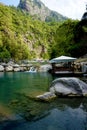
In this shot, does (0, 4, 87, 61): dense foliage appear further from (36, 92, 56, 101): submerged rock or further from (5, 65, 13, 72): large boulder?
(36, 92, 56, 101): submerged rock

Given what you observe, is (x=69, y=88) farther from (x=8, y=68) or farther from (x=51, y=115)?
(x=8, y=68)

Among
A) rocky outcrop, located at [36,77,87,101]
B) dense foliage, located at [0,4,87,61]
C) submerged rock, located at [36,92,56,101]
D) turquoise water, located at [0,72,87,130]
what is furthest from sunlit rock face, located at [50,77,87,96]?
dense foliage, located at [0,4,87,61]

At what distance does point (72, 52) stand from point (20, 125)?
171 ft

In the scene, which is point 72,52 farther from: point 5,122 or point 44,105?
point 5,122

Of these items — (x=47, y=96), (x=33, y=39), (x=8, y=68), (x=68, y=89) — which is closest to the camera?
(x=47, y=96)

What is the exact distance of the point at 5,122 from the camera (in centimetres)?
1517

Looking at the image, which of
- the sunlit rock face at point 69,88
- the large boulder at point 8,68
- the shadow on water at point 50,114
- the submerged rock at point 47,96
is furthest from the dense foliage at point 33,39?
the shadow on water at point 50,114

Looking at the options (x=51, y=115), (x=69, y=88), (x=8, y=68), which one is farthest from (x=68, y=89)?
(x=8, y=68)

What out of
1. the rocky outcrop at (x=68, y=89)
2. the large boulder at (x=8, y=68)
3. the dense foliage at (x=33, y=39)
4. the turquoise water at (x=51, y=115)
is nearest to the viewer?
the turquoise water at (x=51, y=115)

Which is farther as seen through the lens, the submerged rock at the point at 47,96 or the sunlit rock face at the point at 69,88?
the sunlit rock face at the point at 69,88

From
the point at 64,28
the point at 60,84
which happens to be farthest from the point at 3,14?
the point at 60,84

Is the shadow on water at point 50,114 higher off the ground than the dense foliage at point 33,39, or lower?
lower

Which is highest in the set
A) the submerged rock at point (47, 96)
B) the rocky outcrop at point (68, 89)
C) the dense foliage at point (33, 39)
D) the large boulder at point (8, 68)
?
the dense foliage at point (33, 39)

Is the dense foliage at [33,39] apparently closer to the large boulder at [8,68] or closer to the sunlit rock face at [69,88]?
the large boulder at [8,68]
